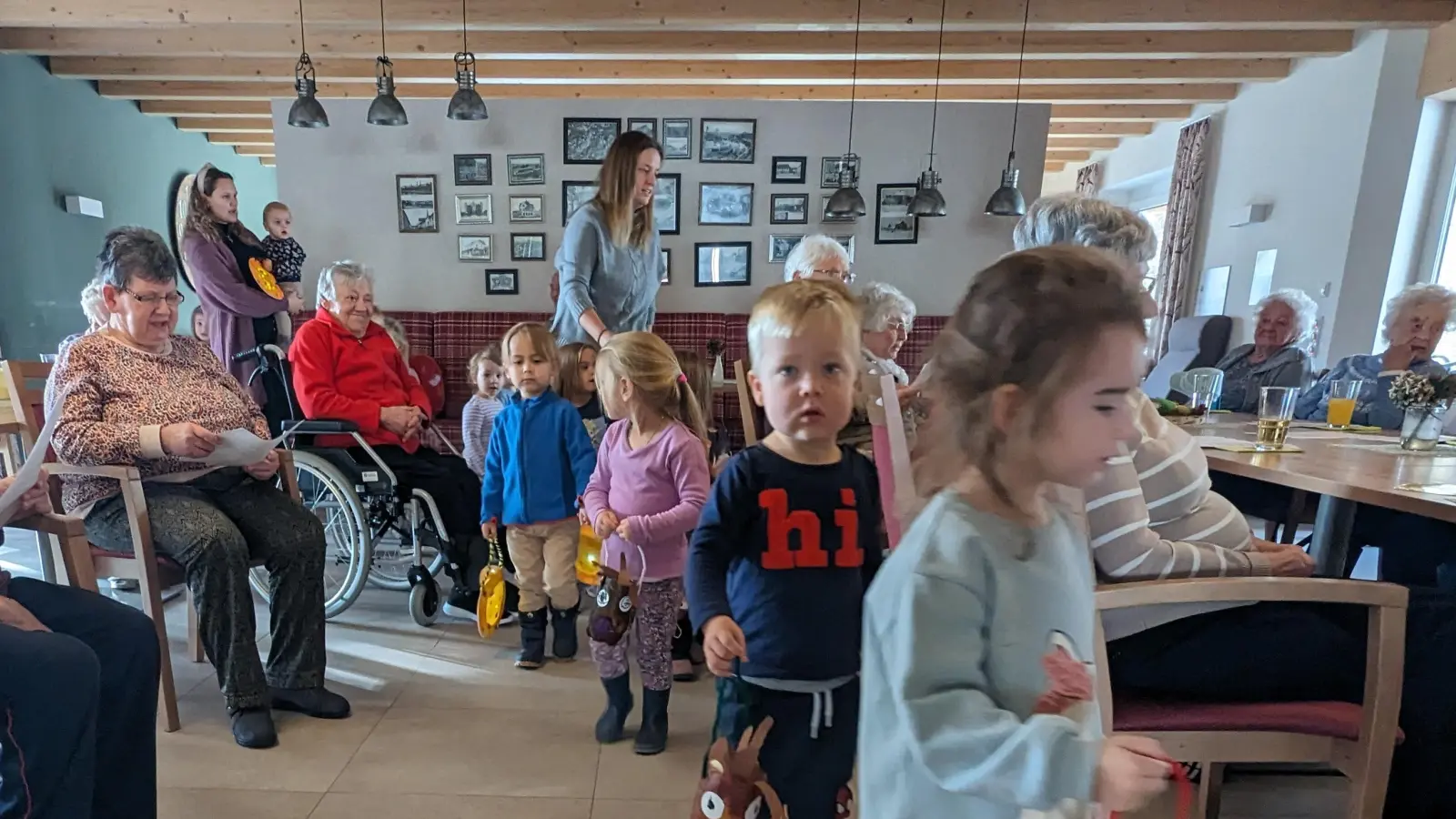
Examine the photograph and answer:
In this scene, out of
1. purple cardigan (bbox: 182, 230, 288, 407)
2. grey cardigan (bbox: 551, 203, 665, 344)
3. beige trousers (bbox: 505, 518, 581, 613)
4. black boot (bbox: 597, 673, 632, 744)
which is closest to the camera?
black boot (bbox: 597, 673, 632, 744)

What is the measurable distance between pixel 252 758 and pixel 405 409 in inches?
44.8

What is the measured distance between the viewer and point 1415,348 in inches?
116

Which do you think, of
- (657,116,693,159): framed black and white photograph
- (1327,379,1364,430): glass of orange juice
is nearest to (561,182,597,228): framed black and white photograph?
(657,116,693,159): framed black and white photograph

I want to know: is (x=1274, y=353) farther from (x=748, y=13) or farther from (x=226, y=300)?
(x=226, y=300)

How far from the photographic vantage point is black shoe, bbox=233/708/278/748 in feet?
5.64

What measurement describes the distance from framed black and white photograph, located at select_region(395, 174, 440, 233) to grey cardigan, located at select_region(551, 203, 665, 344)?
3388 mm

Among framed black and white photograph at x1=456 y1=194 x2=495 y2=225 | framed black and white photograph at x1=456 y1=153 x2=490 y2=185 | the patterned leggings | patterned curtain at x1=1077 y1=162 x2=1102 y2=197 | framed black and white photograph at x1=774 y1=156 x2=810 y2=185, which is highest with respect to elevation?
patterned curtain at x1=1077 y1=162 x2=1102 y2=197

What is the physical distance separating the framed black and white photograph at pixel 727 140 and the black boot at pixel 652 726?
14.2 ft

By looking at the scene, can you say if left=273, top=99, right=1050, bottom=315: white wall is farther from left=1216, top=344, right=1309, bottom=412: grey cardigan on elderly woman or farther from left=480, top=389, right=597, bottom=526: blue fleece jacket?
left=480, top=389, right=597, bottom=526: blue fleece jacket

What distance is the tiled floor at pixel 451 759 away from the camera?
155 centimetres

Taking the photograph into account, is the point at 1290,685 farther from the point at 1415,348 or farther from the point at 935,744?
the point at 1415,348

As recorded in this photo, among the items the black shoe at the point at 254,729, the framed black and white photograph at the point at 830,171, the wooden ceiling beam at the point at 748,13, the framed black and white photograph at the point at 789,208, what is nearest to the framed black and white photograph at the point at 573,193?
the wooden ceiling beam at the point at 748,13

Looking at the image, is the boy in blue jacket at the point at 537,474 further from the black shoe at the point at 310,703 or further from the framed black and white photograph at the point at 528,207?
the framed black and white photograph at the point at 528,207

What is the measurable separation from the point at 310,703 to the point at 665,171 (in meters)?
4.32
